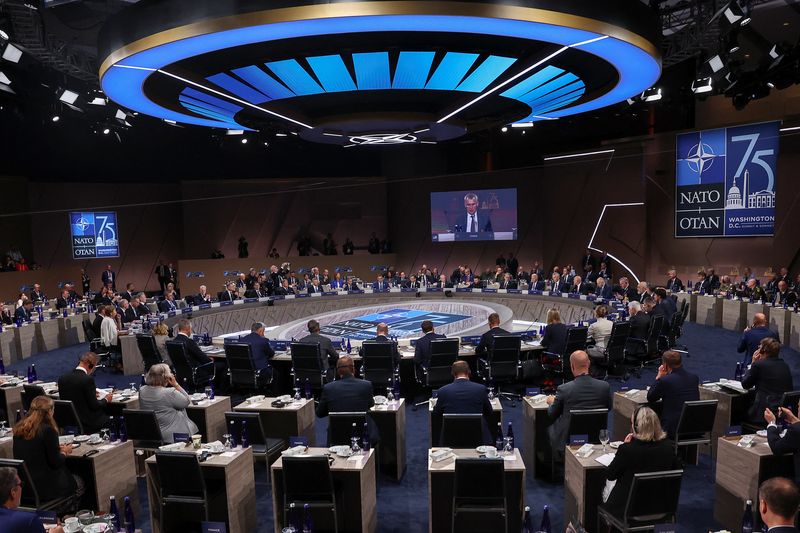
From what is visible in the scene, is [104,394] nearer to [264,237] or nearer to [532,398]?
[532,398]

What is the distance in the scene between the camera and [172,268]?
21078 mm

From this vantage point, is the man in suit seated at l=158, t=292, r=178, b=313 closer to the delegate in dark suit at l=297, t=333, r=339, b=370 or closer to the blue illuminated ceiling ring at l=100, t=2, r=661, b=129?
the delegate in dark suit at l=297, t=333, r=339, b=370

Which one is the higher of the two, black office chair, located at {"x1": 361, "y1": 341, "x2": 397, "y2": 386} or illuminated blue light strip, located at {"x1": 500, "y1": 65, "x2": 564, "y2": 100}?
illuminated blue light strip, located at {"x1": 500, "y1": 65, "x2": 564, "y2": 100}

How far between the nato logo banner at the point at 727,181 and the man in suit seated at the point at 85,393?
53.2 ft

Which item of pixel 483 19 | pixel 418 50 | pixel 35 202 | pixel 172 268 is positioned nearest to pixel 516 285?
pixel 418 50

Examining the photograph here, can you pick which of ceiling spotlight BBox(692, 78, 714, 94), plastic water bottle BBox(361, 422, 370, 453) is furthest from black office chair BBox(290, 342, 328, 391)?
ceiling spotlight BBox(692, 78, 714, 94)

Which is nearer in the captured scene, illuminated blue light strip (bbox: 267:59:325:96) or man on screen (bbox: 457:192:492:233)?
illuminated blue light strip (bbox: 267:59:325:96)

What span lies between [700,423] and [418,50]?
17.0 ft

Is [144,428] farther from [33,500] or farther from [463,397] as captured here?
[463,397]

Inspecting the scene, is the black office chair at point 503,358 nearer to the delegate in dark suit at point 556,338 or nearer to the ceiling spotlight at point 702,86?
the delegate in dark suit at point 556,338

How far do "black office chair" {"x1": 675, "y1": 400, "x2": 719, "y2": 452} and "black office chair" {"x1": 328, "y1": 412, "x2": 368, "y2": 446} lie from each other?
299cm

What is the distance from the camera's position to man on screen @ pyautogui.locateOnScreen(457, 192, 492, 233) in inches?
837

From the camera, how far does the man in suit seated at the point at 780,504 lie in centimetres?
273

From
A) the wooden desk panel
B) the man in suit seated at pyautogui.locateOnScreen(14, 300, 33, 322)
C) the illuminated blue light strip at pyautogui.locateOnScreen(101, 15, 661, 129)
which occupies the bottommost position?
the wooden desk panel
